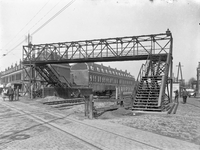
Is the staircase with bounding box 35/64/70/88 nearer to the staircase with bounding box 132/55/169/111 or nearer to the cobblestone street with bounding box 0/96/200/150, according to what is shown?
the staircase with bounding box 132/55/169/111

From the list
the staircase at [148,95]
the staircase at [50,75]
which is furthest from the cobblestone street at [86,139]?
the staircase at [50,75]

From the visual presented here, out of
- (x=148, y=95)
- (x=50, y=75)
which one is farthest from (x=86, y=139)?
(x=50, y=75)

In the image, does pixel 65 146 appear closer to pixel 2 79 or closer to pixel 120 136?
pixel 120 136

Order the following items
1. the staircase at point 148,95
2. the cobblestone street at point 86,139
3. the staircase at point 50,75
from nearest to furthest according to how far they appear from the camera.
Result: 1. the cobblestone street at point 86,139
2. the staircase at point 148,95
3. the staircase at point 50,75

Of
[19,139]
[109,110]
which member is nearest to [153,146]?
[19,139]

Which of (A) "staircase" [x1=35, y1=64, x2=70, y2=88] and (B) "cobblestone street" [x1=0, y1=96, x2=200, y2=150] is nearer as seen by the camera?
(B) "cobblestone street" [x1=0, y1=96, x2=200, y2=150]

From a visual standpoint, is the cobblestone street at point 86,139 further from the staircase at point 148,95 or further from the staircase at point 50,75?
the staircase at point 50,75

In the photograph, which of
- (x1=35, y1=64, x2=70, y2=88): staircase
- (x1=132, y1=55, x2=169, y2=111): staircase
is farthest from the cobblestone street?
(x1=35, y1=64, x2=70, y2=88): staircase

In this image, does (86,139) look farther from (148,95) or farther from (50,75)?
(50,75)

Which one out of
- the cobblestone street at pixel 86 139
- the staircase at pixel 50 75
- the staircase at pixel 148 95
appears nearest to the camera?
the cobblestone street at pixel 86 139

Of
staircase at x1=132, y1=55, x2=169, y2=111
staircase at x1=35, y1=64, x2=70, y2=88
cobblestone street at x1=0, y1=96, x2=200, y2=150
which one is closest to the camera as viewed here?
cobblestone street at x1=0, y1=96, x2=200, y2=150

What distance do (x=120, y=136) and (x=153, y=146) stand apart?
142 cm

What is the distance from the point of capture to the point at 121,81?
88.6m

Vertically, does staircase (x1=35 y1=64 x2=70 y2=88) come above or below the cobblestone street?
above
